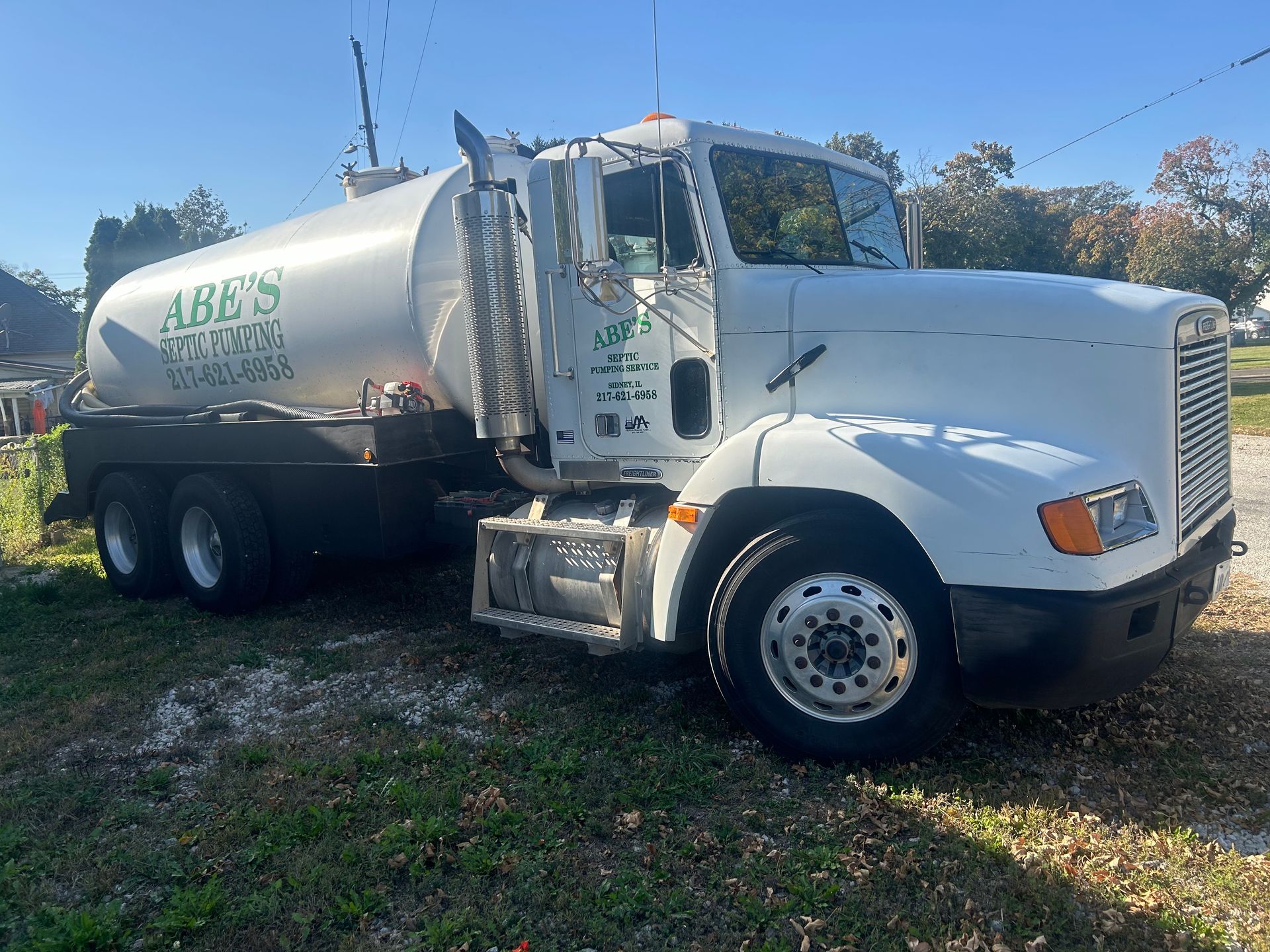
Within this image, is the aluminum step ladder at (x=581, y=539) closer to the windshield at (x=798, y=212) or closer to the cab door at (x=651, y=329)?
the cab door at (x=651, y=329)

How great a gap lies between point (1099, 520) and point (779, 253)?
6.80 feet

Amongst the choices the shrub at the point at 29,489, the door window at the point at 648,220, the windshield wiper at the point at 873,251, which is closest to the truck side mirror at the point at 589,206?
the door window at the point at 648,220

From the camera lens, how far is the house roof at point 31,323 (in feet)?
108

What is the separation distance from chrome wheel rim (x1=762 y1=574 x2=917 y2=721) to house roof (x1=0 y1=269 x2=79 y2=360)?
116 ft

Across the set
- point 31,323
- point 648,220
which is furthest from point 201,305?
point 31,323

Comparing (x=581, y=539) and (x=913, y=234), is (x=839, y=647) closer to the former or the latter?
(x=581, y=539)

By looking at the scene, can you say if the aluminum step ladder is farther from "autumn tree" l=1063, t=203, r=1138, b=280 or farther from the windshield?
"autumn tree" l=1063, t=203, r=1138, b=280

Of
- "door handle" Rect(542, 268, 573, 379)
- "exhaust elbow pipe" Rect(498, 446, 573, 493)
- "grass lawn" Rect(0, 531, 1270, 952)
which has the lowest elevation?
"grass lawn" Rect(0, 531, 1270, 952)

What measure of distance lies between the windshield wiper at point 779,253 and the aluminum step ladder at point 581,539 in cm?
150

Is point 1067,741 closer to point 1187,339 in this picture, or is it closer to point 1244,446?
point 1187,339

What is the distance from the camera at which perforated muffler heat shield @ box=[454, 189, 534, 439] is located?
5223mm

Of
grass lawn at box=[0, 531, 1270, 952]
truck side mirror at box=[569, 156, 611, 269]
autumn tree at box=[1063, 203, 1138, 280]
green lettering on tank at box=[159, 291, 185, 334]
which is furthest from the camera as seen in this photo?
autumn tree at box=[1063, 203, 1138, 280]

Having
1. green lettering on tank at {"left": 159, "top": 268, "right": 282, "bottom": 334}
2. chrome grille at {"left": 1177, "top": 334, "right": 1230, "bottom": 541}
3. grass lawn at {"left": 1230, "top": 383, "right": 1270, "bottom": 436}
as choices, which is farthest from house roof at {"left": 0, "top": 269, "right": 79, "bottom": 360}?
chrome grille at {"left": 1177, "top": 334, "right": 1230, "bottom": 541}

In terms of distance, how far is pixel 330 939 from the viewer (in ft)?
10.1
